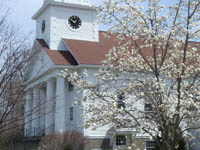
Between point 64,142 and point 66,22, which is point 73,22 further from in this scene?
→ point 64,142

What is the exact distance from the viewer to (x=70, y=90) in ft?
104

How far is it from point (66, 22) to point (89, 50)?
5136 millimetres

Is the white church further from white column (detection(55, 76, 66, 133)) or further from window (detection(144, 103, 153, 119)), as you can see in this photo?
window (detection(144, 103, 153, 119))

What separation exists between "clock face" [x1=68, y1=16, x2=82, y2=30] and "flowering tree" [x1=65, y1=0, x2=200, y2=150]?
2231 centimetres

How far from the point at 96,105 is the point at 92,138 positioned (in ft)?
54.8

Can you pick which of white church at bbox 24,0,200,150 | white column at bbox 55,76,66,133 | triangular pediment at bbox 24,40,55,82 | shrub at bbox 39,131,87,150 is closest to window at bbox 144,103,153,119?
triangular pediment at bbox 24,40,55,82

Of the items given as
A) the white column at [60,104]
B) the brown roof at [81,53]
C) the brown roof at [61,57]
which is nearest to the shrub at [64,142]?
the white column at [60,104]

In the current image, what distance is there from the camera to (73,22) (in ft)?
115

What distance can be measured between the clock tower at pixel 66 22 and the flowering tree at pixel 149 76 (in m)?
21.1

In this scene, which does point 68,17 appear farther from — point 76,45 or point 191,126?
point 191,126

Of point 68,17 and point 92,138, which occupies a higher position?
point 68,17

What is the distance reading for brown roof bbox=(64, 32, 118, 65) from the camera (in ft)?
95.7

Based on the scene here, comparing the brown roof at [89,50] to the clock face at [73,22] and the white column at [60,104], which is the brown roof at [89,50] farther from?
the white column at [60,104]

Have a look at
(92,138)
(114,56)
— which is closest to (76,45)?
(92,138)
